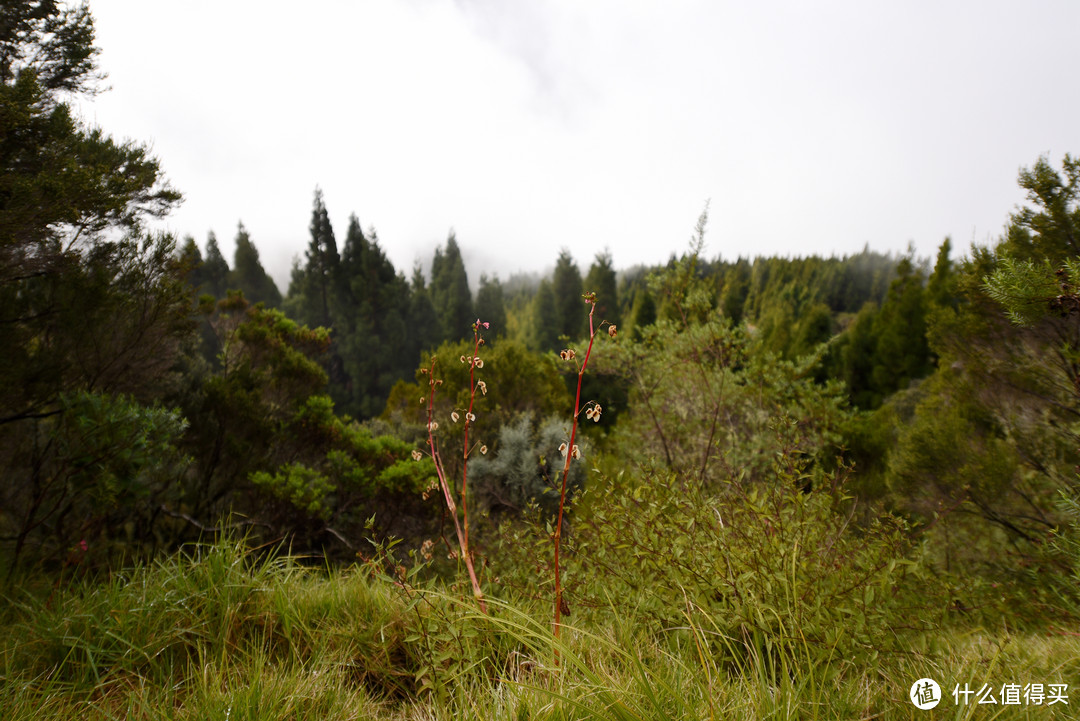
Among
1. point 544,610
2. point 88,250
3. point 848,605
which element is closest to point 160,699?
point 544,610

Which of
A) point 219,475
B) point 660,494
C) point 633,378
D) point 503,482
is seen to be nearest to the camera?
point 660,494

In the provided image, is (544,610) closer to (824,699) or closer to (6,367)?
(824,699)

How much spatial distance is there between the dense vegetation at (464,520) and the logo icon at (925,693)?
49 millimetres

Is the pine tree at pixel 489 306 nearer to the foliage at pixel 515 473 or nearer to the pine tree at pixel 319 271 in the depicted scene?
the pine tree at pixel 319 271

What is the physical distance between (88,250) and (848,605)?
5.71 meters

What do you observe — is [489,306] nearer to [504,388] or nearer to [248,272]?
[248,272]

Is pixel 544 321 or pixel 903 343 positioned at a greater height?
pixel 544 321

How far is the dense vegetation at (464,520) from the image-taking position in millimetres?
1699

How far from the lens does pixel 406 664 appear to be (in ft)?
6.41

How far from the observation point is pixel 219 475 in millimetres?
6352

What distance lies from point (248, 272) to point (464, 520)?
29.0 metres

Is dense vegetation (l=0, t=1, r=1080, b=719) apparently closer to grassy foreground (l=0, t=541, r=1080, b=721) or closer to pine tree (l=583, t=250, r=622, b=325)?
grassy foreground (l=0, t=541, r=1080, b=721)

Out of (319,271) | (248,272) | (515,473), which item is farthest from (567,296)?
(515,473)

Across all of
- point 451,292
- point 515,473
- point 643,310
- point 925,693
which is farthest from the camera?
point 451,292
